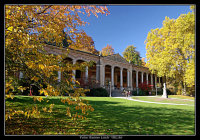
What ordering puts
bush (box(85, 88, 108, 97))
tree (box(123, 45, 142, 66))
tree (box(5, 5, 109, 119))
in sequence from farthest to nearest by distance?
1. bush (box(85, 88, 108, 97))
2. tree (box(123, 45, 142, 66))
3. tree (box(5, 5, 109, 119))

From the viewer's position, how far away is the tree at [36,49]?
234cm

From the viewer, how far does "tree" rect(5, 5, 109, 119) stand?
2.34 meters

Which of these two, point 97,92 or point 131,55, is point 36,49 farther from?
point 131,55

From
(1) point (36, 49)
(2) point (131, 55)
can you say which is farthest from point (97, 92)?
(1) point (36, 49)

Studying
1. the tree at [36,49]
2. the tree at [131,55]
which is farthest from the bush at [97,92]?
the tree at [36,49]

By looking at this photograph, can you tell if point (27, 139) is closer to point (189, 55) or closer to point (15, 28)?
point (15, 28)

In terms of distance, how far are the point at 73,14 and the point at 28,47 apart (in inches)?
71.6

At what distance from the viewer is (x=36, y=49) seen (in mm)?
2625

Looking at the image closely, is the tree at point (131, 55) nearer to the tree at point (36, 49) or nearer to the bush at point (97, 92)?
A: the tree at point (36, 49)

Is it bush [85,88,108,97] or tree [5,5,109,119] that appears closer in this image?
tree [5,5,109,119]

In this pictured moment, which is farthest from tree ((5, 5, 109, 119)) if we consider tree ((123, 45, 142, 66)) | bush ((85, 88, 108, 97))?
bush ((85, 88, 108, 97))

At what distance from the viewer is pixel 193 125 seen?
2693 mm

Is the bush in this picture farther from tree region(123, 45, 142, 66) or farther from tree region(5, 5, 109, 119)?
tree region(5, 5, 109, 119)
